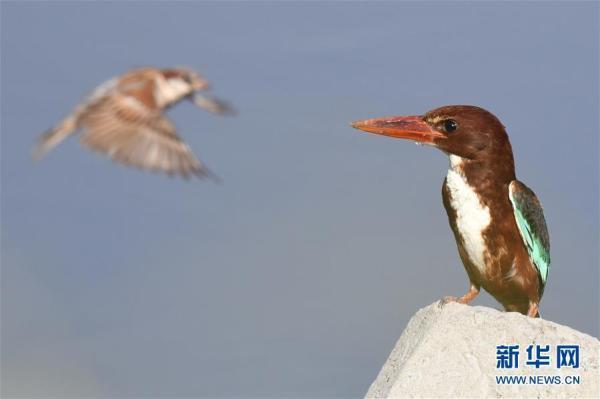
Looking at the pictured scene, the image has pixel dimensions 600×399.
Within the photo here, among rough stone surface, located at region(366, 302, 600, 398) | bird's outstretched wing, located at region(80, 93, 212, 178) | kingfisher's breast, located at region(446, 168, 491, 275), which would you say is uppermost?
bird's outstretched wing, located at region(80, 93, 212, 178)

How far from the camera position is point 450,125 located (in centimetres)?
759

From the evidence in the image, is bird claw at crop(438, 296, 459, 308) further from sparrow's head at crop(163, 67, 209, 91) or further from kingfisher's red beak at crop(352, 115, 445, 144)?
sparrow's head at crop(163, 67, 209, 91)

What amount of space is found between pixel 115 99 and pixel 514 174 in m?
3.24

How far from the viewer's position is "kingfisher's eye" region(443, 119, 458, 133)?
7566 mm

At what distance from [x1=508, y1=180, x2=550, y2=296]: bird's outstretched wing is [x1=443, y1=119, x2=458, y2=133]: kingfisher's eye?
2.10 ft

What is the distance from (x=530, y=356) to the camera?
6.94 metres

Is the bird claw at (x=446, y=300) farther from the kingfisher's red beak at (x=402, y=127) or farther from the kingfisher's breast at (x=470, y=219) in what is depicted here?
the kingfisher's red beak at (x=402, y=127)

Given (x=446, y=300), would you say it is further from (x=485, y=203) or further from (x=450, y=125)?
(x=450, y=125)

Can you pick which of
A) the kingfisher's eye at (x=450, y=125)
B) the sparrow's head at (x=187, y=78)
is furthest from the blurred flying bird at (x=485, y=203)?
the sparrow's head at (x=187, y=78)

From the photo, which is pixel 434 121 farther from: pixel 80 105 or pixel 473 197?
pixel 80 105

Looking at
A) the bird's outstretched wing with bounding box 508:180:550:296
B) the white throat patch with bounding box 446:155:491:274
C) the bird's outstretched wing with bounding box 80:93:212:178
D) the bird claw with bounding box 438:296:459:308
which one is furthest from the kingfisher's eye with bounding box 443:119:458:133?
the bird's outstretched wing with bounding box 80:93:212:178

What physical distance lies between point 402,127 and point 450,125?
1.39ft

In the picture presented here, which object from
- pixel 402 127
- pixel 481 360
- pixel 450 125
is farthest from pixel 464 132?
pixel 481 360

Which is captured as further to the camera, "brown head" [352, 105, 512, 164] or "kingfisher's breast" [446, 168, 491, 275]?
"brown head" [352, 105, 512, 164]
